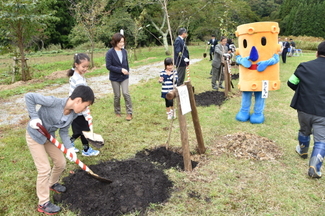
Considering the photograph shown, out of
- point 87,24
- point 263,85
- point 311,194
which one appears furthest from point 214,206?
point 87,24

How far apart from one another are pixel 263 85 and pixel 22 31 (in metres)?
10.5

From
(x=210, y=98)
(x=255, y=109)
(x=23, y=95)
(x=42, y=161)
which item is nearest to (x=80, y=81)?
(x=42, y=161)

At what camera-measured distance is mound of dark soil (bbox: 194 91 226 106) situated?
25.3ft

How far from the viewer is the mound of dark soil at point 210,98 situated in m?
7.70

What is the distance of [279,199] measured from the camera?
122 inches

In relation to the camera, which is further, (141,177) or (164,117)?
(164,117)

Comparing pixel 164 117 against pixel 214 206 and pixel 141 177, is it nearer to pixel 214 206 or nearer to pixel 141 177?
pixel 141 177

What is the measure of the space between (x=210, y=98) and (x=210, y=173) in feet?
15.9

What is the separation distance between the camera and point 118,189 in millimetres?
3139

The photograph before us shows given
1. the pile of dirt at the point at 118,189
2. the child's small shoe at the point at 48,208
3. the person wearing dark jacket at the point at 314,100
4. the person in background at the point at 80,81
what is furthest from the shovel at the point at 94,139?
the person wearing dark jacket at the point at 314,100

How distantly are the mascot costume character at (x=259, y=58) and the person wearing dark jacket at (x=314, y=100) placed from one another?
1.67 metres

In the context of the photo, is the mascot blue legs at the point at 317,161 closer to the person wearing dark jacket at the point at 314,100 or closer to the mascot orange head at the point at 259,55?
the person wearing dark jacket at the point at 314,100

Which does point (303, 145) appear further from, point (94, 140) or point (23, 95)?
point (23, 95)

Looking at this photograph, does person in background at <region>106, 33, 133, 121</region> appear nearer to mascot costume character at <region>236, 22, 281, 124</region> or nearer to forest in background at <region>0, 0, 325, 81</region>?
forest in background at <region>0, 0, 325, 81</region>
